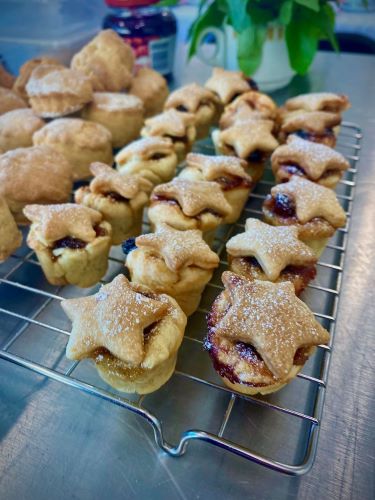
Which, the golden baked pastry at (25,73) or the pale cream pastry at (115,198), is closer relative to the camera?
the pale cream pastry at (115,198)

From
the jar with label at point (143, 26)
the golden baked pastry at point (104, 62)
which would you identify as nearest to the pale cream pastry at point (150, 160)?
the golden baked pastry at point (104, 62)

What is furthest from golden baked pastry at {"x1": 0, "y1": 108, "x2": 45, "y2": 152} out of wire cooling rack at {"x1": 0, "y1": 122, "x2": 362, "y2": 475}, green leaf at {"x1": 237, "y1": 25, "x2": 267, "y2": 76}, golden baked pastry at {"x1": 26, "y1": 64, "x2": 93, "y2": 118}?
green leaf at {"x1": 237, "y1": 25, "x2": 267, "y2": 76}

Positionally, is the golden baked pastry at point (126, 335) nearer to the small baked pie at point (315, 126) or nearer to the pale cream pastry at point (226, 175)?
the pale cream pastry at point (226, 175)

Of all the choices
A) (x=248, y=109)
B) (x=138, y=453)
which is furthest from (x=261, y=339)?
(x=248, y=109)

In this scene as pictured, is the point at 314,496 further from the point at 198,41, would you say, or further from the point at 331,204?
the point at 198,41

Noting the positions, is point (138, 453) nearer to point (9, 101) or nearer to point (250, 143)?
point (250, 143)

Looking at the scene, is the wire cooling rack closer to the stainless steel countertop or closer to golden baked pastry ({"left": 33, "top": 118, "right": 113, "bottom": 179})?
the stainless steel countertop
